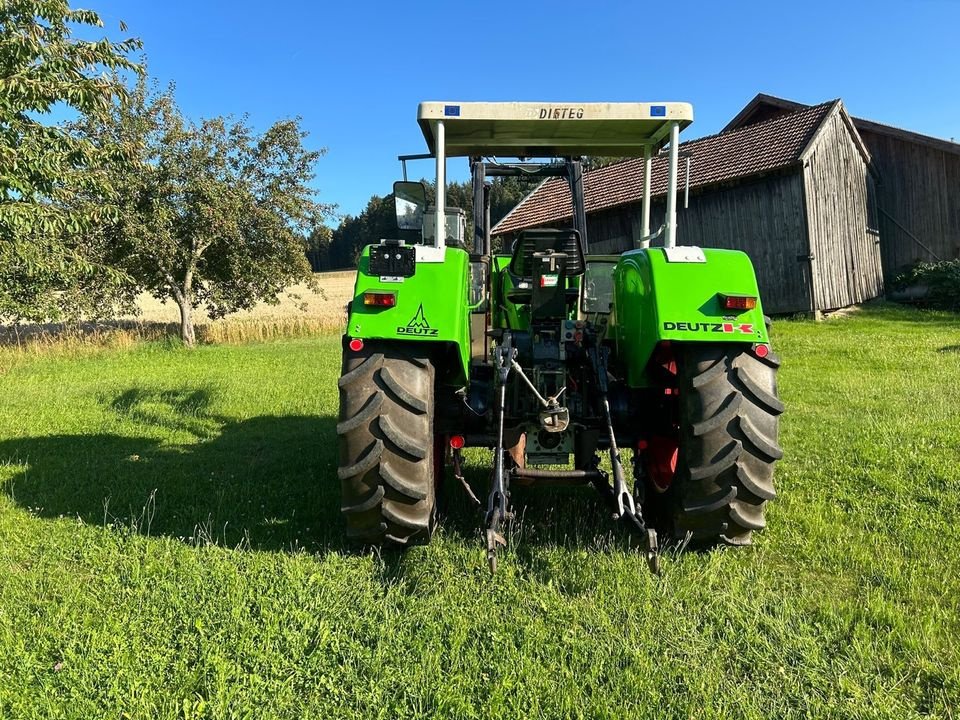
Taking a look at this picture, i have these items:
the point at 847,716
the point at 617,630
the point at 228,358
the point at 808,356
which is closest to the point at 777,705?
the point at 847,716

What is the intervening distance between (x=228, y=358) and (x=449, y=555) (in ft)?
36.9

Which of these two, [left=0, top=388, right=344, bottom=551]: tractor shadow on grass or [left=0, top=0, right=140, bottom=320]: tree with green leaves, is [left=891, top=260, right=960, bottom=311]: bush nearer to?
[left=0, top=388, right=344, bottom=551]: tractor shadow on grass

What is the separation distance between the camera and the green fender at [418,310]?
3078mm

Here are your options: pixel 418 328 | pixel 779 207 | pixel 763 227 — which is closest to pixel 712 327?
pixel 418 328

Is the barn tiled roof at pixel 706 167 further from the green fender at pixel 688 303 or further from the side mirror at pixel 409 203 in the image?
the green fender at pixel 688 303

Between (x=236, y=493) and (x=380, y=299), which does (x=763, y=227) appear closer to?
(x=236, y=493)

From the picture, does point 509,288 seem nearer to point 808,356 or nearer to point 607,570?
point 607,570

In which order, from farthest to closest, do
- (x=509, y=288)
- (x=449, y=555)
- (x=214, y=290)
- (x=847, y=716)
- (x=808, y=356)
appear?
1. (x=214, y=290)
2. (x=808, y=356)
3. (x=509, y=288)
4. (x=449, y=555)
5. (x=847, y=716)

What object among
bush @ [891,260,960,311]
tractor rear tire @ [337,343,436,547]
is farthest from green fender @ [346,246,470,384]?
bush @ [891,260,960,311]

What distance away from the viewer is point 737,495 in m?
3.05

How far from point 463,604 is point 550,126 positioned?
8.78 feet

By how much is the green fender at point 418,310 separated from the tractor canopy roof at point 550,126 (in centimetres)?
85

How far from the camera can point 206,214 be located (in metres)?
15.4

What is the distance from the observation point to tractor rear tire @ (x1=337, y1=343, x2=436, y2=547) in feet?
9.96
